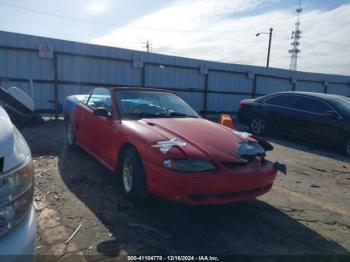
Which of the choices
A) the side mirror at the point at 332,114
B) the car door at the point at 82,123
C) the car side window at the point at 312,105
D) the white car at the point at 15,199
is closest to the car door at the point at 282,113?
the car side window at the point at 312,105

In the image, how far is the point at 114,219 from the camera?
3.63m

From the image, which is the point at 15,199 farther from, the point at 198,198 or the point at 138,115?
the point at 138,115

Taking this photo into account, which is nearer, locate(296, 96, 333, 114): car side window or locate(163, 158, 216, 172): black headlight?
locate(163, 158, 216, 172): black headlight

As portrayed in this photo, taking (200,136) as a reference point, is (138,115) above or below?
above

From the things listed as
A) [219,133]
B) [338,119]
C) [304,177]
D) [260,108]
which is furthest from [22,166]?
[260,108]

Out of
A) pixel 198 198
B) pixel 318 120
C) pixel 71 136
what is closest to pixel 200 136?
pixel 198 198

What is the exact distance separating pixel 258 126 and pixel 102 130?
655 cm

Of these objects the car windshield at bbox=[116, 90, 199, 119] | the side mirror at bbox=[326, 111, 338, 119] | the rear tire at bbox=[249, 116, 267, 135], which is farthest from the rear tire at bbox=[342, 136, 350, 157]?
the car windshield at bbox=[116, 90, 199, 119]

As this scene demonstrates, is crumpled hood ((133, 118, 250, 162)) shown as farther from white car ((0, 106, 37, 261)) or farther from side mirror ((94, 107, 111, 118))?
white car ((0, 106, 37, 261))

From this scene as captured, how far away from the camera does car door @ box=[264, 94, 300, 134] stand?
933 centimetres

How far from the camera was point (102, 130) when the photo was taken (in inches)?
192

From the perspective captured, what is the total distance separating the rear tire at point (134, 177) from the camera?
3787mm

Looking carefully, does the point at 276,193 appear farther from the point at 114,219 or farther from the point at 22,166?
the point at 22,166

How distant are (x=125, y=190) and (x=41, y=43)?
328 inches
